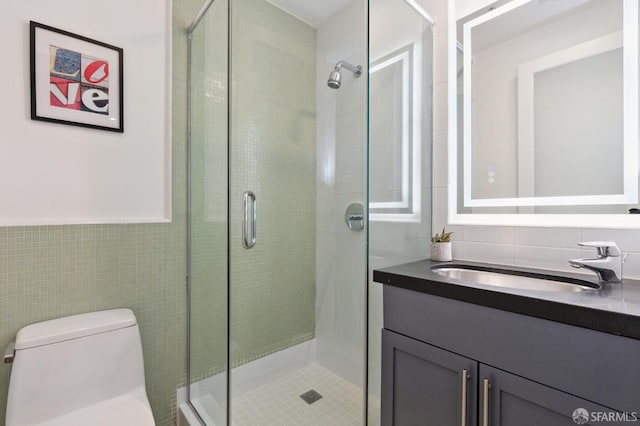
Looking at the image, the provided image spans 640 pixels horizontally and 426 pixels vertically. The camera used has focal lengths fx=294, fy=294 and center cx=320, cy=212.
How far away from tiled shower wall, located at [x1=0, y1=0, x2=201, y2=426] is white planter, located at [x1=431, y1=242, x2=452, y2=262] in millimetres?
1325

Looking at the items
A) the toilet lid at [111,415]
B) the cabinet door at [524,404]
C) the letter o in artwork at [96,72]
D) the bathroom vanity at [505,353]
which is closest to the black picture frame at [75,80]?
the letter o in artwork at [96,72]

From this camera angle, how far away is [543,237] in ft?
3.70

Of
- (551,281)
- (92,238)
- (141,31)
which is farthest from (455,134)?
(92,238)

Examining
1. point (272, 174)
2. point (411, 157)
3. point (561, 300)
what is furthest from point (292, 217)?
point (561, 300)

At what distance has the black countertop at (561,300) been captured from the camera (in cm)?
61

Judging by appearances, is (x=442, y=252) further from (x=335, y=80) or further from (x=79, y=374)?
(x=79, y=374)

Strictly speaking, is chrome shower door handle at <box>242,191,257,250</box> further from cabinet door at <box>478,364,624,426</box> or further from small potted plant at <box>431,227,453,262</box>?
cabinet door at <box>478,364,624,426</box>

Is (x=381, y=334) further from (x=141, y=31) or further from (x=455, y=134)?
(x=141, y=31)

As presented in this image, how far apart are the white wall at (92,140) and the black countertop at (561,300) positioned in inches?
Answer: 52.9

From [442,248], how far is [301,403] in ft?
3.65

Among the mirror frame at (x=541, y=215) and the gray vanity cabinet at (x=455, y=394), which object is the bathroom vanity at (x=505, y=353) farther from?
the mirror frame at (x=541, y=215)

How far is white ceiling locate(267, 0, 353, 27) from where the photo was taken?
1598 mm

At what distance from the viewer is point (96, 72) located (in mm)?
1373

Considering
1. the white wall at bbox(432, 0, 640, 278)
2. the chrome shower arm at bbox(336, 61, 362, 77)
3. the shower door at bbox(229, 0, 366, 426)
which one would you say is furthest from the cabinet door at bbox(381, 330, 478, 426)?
the chrome shower arm at bbox(336, 61, 362, 77)
